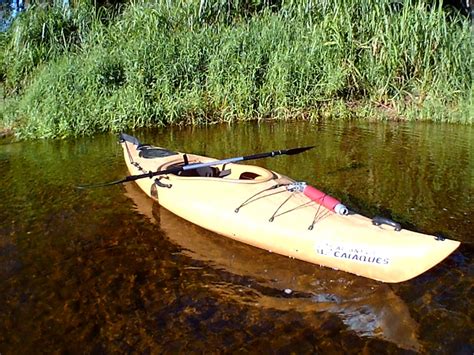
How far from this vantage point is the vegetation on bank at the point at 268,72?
863cm

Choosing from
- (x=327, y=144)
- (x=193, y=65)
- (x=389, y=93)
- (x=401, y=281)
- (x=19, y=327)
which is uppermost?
(x=193, y=65)

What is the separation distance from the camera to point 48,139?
8.09m

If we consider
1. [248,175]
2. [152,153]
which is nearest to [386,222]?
[248,175]

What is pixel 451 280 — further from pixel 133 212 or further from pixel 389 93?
pixel 389 93

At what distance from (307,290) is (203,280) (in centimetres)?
79

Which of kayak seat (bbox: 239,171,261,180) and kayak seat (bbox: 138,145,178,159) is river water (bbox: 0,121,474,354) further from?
kayak seat (bbox: 239,171,261,180)

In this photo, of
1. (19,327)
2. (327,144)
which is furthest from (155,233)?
(327,144)

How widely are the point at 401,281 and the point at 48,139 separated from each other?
21.7 ft

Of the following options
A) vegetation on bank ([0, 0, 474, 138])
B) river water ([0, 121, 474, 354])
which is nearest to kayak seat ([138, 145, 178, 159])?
river water ([0, 121, 474, 354])

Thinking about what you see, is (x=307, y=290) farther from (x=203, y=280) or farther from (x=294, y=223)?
(x=203, y=280)

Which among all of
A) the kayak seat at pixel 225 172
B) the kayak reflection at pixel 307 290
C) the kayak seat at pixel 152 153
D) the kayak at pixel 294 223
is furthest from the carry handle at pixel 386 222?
the kayak seat at pixel 152 153

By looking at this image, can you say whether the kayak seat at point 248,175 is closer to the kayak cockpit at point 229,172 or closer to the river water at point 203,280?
the kayak cockpit at point 229,172

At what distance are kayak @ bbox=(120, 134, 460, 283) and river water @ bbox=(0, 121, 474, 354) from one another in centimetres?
16

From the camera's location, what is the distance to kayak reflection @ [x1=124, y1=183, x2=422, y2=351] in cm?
302
